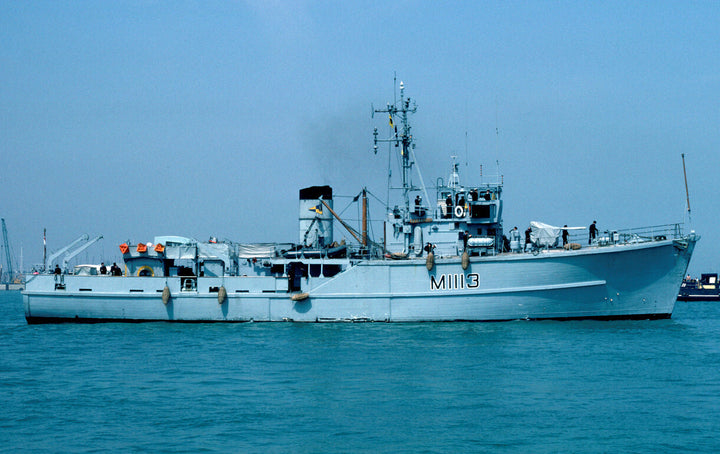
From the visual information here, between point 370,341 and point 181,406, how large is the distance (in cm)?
1057

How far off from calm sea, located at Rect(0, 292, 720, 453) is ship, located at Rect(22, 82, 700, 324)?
1.81 metres

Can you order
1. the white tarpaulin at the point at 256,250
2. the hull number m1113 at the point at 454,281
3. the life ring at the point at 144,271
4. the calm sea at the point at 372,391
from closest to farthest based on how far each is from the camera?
the calm sea at the point at 372,391, the hull number m1113 at the point at 454,281, the white tarpaulin at the point at 256,250, the life ring at the point at 144,271

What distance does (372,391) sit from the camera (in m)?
18.9

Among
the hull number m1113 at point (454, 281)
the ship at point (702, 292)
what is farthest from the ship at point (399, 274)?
the ship at point (702, 292)

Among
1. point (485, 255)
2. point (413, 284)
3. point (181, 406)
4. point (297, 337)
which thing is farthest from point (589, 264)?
point (181, 406)

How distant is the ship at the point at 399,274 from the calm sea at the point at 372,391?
1.81 m

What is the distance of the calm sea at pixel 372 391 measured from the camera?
14984 millimetres

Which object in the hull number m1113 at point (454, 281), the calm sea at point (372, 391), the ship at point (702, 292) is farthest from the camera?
the ship at point (702, 292)

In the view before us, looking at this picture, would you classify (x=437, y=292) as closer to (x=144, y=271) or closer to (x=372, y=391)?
(x=372, y=391)

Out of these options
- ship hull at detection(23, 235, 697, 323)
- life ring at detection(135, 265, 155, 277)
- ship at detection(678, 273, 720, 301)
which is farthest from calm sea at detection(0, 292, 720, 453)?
ship at detection(678, 273, 720, 301)

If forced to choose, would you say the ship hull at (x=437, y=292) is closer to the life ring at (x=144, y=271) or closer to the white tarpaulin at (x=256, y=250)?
the life ring at (x=144, y=271)

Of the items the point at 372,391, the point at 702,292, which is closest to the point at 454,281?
the point at 372,391

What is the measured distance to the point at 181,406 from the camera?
59.1ft

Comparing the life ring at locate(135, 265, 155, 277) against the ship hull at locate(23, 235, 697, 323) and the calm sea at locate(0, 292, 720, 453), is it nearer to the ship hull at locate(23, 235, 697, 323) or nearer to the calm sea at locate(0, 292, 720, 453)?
the ship hull at locate(23, 235, 697, 323)
